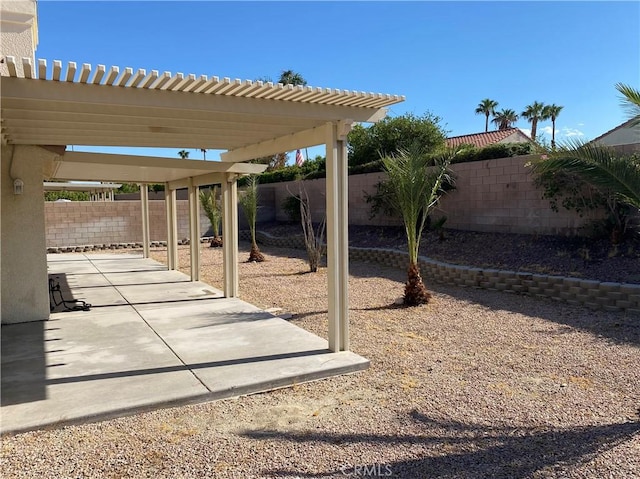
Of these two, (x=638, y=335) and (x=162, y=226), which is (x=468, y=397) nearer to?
(x=638, y=335)

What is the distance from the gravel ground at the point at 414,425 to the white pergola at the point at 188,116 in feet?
4.25

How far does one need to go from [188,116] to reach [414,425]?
3894 mm

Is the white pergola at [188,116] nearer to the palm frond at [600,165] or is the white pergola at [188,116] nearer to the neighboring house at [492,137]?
the palm frond at [600,165]

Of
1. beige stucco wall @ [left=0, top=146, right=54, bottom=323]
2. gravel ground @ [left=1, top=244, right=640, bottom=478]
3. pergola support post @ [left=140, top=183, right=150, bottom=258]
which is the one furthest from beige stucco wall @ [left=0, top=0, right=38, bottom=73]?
pergola support post @ [left=140, top=183, right=150, bottom=258]

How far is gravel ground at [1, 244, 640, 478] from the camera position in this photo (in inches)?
131

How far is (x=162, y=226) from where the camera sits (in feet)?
67.1

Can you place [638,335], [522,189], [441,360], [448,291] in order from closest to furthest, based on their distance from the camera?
[441,360]
[638,335]
[448,291]
[522,189]

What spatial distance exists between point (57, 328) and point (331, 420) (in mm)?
4709

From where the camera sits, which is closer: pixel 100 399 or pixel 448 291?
pixel 100 399

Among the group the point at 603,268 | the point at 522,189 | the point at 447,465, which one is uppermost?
the point at 522,189

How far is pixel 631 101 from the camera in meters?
4.48

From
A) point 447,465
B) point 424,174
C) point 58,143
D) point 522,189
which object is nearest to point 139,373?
point 447,465

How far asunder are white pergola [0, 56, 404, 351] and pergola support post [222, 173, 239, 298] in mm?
1172
